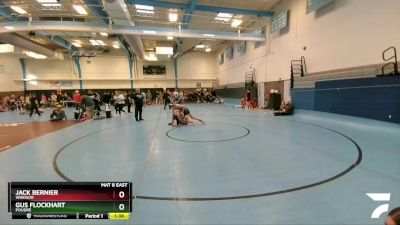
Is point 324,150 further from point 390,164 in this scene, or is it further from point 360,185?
point 360,185

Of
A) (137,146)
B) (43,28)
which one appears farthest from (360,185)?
(43,28)

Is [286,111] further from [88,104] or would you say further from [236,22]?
[88,104]

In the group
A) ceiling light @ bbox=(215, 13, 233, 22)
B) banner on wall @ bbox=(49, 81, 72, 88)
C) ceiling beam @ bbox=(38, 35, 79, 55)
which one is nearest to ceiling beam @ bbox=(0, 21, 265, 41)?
ceiling light @ bbox=(215, 13, 233, 22)

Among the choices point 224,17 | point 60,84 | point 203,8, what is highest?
point 224,17

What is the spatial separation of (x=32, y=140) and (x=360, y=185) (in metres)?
8.08

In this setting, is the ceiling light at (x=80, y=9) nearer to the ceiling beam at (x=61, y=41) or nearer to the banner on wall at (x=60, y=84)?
the ceiling beam at (x=61, y=41)

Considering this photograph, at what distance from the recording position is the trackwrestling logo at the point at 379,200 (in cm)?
222

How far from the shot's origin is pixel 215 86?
27.5 m

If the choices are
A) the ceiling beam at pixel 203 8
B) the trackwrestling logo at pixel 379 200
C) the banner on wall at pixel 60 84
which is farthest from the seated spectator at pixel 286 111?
the banner on wall at pixel 60 84

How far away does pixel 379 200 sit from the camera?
97.3 inches

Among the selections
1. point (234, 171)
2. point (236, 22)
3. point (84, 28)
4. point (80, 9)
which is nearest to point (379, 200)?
point (234, 171)

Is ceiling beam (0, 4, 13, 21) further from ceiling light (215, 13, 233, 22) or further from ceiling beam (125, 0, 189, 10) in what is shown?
ceiling light (215, 13, 233, 22)
